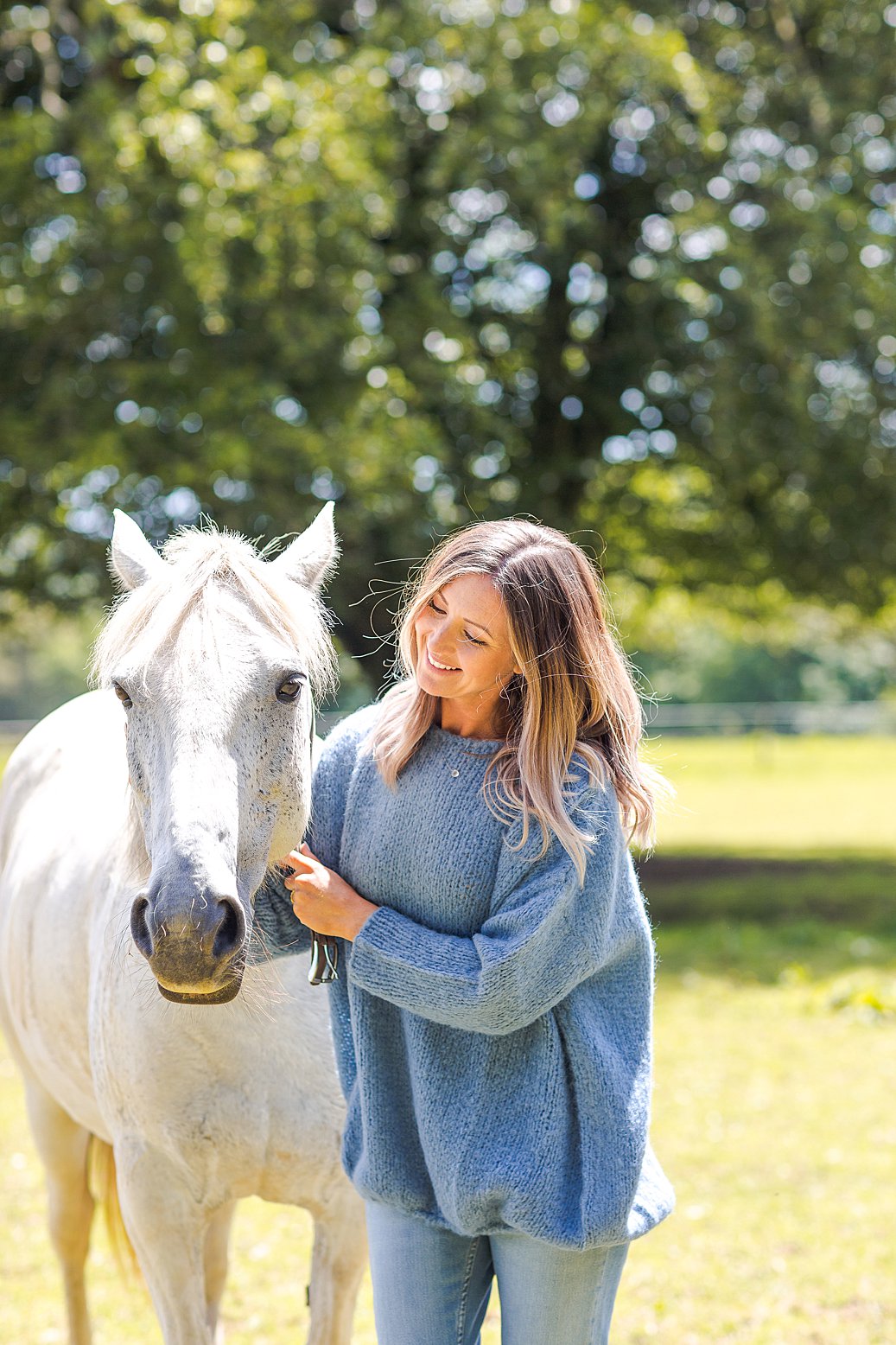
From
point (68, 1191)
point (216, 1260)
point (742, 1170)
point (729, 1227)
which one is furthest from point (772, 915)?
point (216, 1260)

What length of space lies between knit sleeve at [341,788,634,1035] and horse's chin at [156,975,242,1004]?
0.59 feet

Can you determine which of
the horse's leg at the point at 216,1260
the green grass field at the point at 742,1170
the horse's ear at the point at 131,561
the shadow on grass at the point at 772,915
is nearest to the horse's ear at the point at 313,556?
the horse's ear at the point at 131,561

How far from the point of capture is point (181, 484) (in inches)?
310

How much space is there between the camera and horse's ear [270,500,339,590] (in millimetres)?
2193

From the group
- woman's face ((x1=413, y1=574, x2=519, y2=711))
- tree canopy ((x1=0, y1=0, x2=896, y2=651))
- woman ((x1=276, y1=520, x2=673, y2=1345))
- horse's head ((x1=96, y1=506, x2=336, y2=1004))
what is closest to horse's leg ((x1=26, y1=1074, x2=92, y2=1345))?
woman ((x1=276, y1=520, x2=673, y2=1345))

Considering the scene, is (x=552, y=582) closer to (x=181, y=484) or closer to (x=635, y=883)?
(x=635, y=883)

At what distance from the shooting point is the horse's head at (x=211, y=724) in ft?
5.46

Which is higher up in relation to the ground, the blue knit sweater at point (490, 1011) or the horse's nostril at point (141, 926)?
the horse's nostril at point (141, 926)

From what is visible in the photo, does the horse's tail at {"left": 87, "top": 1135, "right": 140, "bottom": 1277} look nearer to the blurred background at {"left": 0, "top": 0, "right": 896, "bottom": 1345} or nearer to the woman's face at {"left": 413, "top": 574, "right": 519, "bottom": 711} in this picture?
the blurred background at {"left": 0, "top": 0, "right": 896, "bottom": 1345}

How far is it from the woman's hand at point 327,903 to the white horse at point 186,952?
0.24 ft

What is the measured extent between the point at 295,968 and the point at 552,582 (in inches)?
40.2

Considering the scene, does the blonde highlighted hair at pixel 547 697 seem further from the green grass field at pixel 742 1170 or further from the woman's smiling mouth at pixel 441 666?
the green grass field at pixel 742 1170

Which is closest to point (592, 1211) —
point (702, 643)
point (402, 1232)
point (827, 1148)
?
point (402, 1232)

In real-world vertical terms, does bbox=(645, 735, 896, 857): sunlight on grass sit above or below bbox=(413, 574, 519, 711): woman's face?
below
